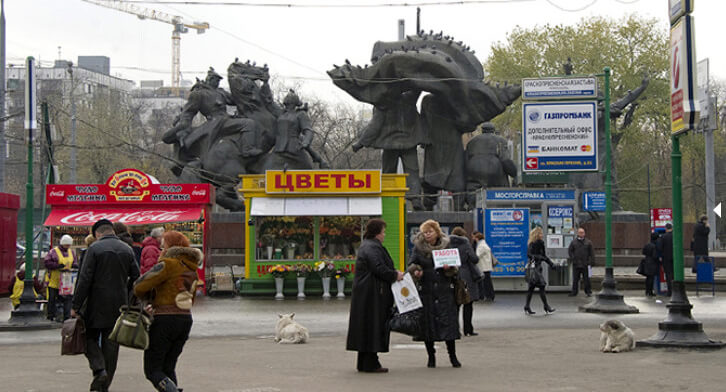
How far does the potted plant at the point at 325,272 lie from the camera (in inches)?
979

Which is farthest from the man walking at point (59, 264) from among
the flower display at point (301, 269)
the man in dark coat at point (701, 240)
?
the man in dark coat at point (701, 240)

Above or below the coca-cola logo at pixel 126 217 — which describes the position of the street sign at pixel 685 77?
above

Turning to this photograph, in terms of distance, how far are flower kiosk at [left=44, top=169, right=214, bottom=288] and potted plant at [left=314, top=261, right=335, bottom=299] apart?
10.5ft

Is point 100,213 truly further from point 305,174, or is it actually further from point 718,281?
point 718,281

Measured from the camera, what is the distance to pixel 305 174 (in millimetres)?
25406

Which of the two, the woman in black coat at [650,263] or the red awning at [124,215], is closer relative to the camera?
the woman in black coat at [650,263]

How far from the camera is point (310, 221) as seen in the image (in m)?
25.7

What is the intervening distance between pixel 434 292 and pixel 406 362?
134 cm

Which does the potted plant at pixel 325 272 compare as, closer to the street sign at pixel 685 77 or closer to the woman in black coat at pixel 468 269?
the woman in black coat at pixel 468 269

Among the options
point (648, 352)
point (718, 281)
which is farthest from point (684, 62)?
point (718, 281)

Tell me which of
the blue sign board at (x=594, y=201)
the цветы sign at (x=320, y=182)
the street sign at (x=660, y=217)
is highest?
the цветы sign at (x=320, y=182)

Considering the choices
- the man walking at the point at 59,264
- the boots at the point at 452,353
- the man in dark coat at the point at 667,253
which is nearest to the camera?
the boots at the point at 452,353

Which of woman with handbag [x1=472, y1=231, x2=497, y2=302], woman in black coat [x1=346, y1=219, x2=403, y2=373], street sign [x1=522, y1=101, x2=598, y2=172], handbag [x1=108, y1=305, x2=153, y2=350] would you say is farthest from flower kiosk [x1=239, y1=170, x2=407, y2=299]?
handbag [x1=108, y1=305, x2=153, y2=350]

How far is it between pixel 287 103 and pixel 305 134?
1226mm
